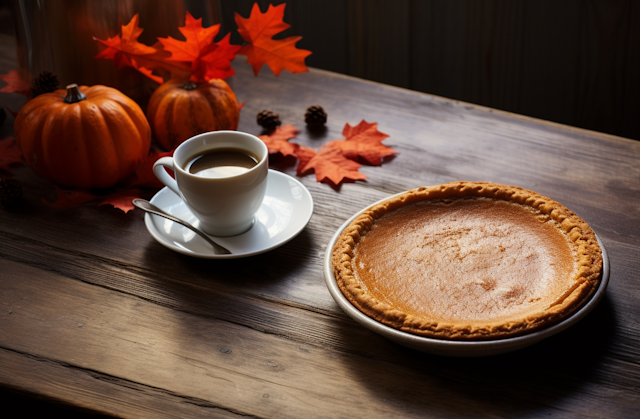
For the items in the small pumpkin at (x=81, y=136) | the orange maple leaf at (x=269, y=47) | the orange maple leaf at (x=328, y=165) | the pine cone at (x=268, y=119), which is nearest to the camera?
the small pumpkin at (x=81, y=136)

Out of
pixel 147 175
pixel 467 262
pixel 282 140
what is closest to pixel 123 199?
pixel 147 175

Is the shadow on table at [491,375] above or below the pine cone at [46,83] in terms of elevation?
below

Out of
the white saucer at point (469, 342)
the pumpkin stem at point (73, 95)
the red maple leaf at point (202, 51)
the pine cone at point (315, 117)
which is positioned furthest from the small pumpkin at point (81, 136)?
the white saucer at point (469, 342)

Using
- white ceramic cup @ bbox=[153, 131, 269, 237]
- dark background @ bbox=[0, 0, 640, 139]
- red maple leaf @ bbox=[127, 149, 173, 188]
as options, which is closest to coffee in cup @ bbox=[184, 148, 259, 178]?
white ceramic cup @ bbox=[153, 131, 269, 237]

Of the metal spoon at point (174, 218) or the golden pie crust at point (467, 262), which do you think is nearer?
the golden pie crust at point (467, 262)

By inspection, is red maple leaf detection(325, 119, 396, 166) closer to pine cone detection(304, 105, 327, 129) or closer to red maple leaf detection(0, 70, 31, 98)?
pine cone detection(304, 105, 327, 129)

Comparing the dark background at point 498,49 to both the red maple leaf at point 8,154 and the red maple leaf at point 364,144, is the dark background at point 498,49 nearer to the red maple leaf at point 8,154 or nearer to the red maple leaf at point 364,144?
the red maple leaf at point 364,144

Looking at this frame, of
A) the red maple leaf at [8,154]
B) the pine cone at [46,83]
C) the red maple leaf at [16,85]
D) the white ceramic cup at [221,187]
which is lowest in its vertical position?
the red maple leaf at [8,154]

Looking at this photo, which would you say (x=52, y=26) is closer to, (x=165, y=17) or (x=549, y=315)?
Result: (x=165, y=17)
